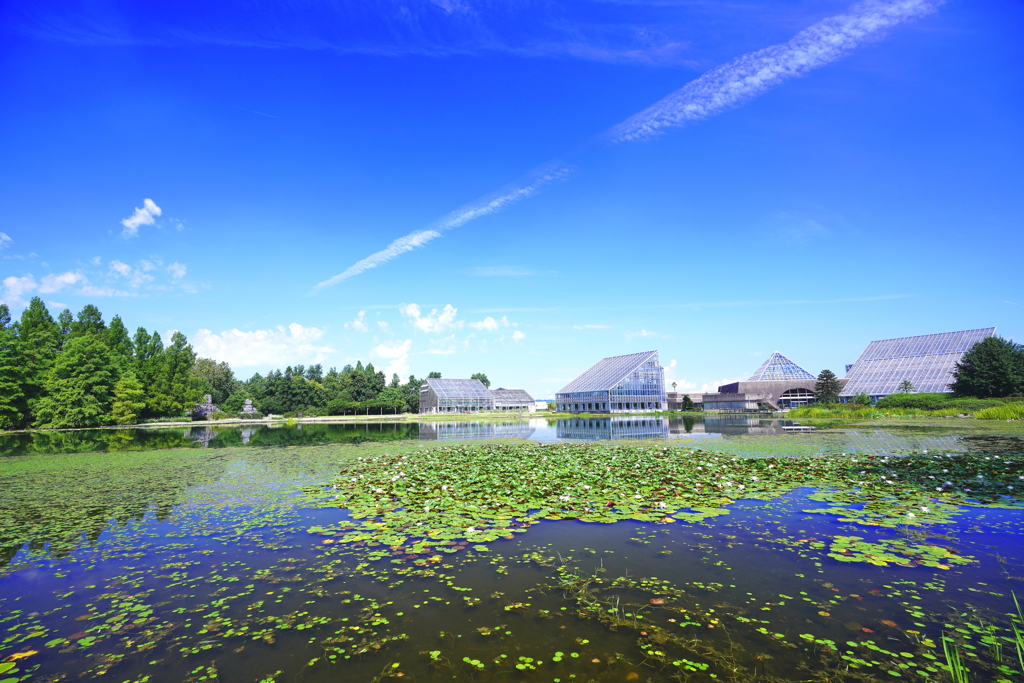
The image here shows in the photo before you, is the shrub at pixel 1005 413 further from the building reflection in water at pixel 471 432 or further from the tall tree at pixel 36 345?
the tall tree at pixel 36 345

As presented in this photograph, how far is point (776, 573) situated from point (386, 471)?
11.3 meters

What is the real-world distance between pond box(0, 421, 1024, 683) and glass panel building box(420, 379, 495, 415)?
213ft

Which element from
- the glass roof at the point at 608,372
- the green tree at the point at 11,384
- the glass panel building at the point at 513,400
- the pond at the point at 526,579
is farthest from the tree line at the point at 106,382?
the pond at the point at 526,579

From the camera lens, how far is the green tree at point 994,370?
4184cm

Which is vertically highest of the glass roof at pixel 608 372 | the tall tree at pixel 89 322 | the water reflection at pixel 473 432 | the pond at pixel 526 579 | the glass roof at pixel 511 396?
the tall tree at pixel 89 322

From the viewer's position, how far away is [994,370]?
4256 cm

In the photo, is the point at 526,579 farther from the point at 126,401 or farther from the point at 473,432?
the point at 126,401

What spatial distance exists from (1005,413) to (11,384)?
3282 inches

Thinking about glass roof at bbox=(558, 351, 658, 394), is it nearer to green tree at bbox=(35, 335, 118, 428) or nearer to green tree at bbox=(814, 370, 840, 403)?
green tree at bbox=(814, 370, 840, 403)

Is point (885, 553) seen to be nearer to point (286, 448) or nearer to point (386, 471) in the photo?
point (386, 471)

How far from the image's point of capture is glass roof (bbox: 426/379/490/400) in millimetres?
78688

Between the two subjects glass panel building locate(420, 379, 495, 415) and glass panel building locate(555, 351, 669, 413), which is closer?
glass panel building locate(555, 351, 669, 413)

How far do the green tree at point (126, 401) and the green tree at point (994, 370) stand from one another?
3377 inches

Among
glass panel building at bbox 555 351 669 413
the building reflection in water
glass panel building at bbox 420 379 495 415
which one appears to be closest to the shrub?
the building reflection in water
